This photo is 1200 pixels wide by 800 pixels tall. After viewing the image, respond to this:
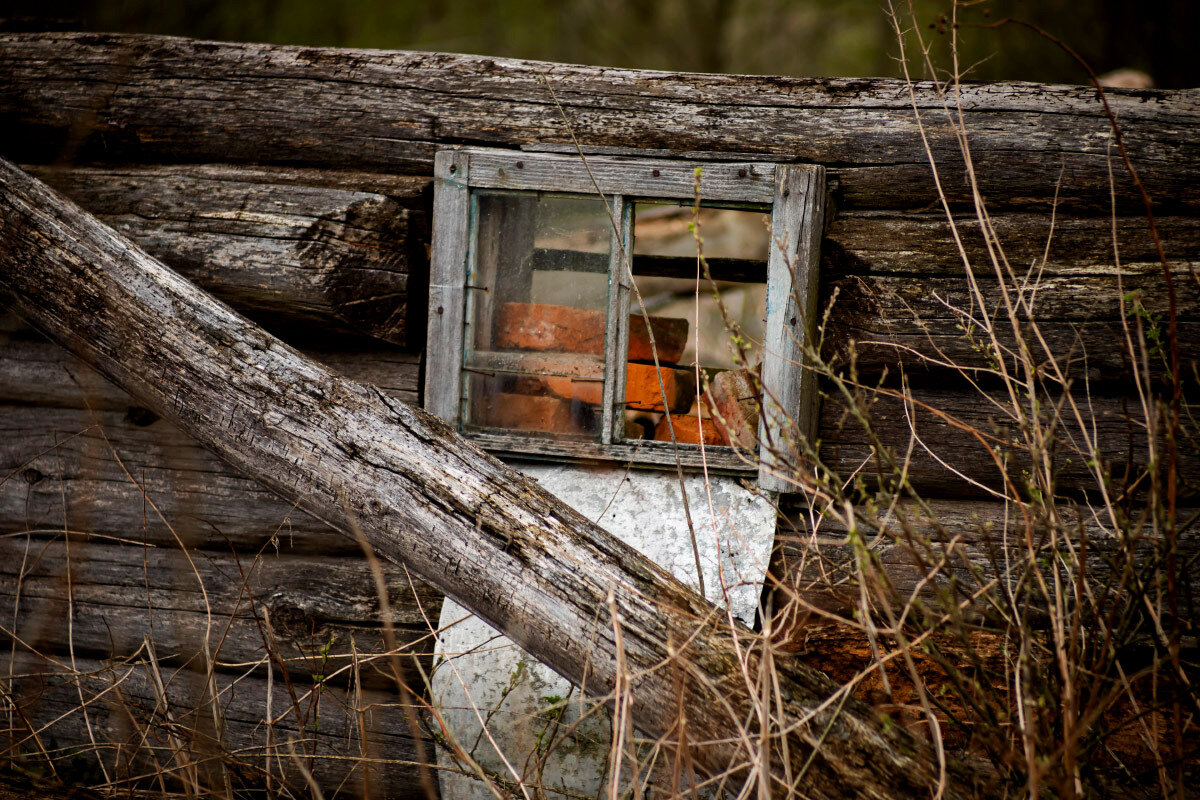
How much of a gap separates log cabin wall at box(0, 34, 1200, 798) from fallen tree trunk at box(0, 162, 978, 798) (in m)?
0.38

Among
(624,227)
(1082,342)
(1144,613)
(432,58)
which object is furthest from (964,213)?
(432,58)

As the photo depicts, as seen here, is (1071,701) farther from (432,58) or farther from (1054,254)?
(432,58)

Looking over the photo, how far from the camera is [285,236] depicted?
2.03m

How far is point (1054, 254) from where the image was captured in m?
1.96

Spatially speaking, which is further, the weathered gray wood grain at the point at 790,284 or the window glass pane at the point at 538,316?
the window glass pane at the point at 538,316

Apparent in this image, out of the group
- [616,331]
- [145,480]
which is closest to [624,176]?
[616,331]

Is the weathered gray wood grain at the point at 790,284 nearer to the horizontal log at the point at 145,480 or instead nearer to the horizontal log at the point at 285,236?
the horizontal log at the point at 145,480

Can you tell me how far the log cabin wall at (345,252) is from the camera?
76.9 inches

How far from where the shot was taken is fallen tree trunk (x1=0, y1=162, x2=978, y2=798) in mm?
1292

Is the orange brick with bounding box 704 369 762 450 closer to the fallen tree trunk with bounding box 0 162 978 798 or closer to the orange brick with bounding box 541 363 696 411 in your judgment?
the orange brick with bounding box 541 363 696 411

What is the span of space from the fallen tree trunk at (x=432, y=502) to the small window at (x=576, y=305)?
563mm

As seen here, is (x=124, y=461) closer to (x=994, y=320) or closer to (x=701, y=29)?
(x=994, y=320)

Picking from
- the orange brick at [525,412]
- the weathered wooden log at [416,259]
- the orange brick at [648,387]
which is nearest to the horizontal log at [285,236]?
the weathered wooden log at [416,259]

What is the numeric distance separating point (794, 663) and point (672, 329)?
1291 mm
